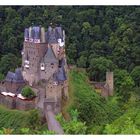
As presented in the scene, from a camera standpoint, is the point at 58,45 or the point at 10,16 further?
the point at 10,16

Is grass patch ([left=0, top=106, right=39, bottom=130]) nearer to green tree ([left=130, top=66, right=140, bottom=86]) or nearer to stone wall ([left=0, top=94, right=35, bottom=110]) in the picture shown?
stone wall ([left=0, top=94, right=35, bottom=110])

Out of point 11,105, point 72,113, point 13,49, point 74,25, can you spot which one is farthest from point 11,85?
point 74,25

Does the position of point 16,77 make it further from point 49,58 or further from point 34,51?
point 49,58

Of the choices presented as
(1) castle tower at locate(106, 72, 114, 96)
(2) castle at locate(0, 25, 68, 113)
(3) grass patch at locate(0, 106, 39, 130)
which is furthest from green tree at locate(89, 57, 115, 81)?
(3) grass patch at locate(0, 106, 39, 130)

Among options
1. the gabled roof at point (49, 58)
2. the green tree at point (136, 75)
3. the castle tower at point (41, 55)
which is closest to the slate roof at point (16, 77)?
the castle tower at point (41, 55)

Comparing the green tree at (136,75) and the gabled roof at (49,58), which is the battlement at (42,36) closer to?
the gabled roof at (49,58)

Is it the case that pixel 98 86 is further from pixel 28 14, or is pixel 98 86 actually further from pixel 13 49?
pixel 28 14
